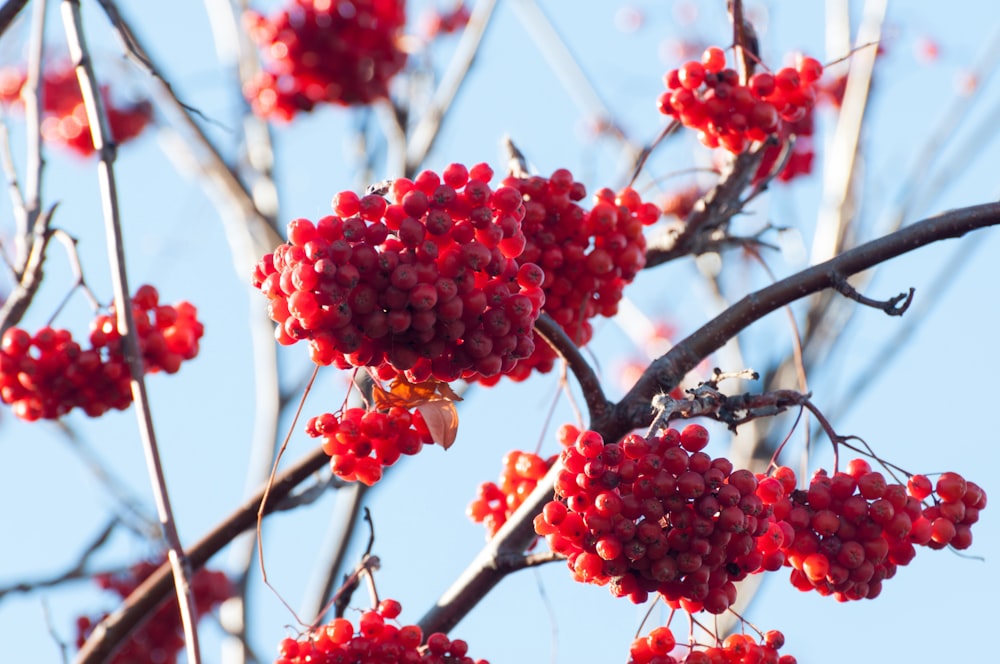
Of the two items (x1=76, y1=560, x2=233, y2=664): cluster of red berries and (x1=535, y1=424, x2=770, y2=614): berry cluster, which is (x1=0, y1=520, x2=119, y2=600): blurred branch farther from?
(x1=535, y1=424, x2=770, y2=614): berry cluster

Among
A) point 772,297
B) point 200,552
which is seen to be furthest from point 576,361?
point 200,552

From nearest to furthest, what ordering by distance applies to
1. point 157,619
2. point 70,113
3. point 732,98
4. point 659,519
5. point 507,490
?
point 659,519 < point 507,490 < point 732,98 < point 157,619 < point 70,113

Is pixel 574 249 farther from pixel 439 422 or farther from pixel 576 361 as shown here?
pixel 439 422

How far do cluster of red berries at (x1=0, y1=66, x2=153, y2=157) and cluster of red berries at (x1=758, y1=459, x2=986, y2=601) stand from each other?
16.5 ft

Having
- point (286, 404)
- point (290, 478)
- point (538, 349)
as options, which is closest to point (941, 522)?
point (538, 349)

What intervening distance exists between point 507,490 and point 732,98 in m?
1.08

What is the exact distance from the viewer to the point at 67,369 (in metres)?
2.73

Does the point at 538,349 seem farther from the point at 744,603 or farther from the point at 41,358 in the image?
the point at 744,603

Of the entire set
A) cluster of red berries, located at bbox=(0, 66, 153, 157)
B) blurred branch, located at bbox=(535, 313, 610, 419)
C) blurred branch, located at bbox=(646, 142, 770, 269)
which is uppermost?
cluster of red berries, located at bbox=(0, 66, 153, 157)

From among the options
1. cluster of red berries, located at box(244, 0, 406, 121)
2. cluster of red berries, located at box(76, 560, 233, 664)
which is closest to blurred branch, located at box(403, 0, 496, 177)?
cluster of red berries, located at box(244, 0, 406, 121)

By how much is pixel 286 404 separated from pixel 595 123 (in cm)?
213

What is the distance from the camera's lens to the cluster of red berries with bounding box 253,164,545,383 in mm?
1767

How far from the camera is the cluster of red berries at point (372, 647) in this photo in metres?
2.03

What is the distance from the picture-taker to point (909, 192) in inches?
187
